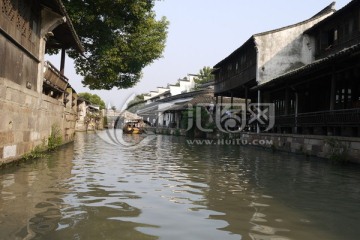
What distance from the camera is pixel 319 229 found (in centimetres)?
457

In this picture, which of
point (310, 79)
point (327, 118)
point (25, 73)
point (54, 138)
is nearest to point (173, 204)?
point (25, 73)

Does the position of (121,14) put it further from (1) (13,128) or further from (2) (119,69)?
(1) (13,128)

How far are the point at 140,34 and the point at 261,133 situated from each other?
10532mm

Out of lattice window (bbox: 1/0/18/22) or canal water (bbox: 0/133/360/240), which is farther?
lattice window (bbox: 1/0/18/22)

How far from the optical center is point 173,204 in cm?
584

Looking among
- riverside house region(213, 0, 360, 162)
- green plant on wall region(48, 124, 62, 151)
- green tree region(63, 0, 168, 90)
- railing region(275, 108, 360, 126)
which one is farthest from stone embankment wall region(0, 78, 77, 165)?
railing region(275, 108, 360, 126)

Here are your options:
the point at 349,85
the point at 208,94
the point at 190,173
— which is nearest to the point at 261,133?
the point at 349,85

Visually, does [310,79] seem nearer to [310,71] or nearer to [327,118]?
[310,71]

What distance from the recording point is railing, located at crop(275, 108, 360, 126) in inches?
502

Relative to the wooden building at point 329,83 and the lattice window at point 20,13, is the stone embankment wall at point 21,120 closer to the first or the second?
the lattice window at point 20,13

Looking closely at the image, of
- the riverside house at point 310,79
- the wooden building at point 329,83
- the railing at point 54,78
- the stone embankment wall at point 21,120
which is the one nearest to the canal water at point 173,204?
the stone embankment wall at point 21,120

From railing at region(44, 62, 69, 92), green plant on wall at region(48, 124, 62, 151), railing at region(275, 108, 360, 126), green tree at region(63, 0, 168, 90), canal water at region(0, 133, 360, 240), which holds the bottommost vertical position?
canal water at region(0, 133, 360, 240)

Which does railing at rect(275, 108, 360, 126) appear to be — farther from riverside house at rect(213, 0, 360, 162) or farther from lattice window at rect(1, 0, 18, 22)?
lattice window at rect(1, 0, 18, 22)

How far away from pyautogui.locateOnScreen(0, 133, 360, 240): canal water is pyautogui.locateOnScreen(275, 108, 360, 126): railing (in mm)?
3490
